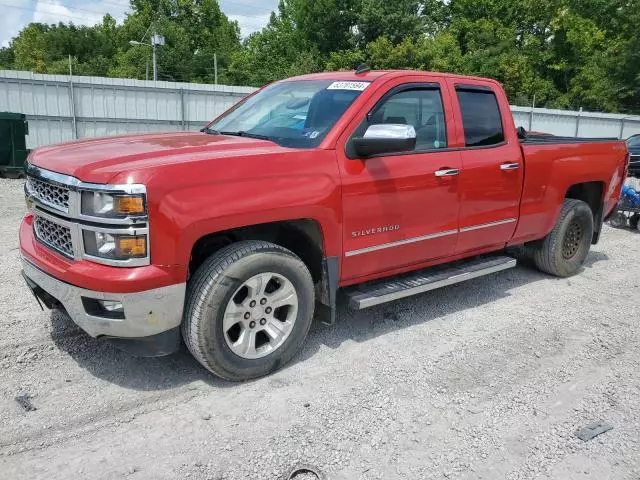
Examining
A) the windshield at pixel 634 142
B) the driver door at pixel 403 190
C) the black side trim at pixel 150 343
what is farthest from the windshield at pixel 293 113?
the windshield at pixel 634 142

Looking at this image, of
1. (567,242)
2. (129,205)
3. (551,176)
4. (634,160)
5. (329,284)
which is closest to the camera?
(129,205)

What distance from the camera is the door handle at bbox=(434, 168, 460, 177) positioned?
4227mm

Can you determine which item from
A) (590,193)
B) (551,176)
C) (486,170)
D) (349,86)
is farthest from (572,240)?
(349,86)

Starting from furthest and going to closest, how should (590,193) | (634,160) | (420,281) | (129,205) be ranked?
1. (634,160)
2. (590,193)
3. (420,281)
4. (129,205)

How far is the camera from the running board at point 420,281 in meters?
4.01

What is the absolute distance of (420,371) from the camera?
3.79 m

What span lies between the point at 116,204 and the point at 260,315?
1.13 meters

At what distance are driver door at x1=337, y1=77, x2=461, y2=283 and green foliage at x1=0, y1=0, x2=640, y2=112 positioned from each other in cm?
3403

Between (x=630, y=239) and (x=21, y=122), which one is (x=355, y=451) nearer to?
(x=630, y=239)

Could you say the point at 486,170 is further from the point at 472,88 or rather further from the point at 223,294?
the point at 223,294

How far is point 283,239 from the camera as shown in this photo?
391cm

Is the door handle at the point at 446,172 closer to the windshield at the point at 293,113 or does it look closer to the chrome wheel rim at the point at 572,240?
the windshield at the point at 293,113

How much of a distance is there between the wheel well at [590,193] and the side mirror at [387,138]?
3236 millimetres

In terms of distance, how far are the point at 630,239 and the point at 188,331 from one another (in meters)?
7.34
